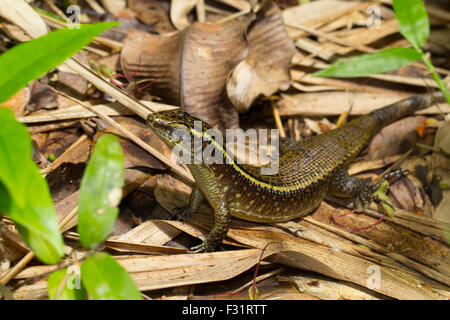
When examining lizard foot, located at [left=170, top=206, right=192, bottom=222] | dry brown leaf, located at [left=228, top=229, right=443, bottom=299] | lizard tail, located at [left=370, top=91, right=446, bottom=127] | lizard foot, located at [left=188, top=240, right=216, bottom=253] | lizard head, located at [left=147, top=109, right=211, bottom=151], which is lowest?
dry brown leaf, located at [left=228, top=229, right=443, bottom=299]

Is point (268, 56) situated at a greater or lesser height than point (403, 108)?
greater

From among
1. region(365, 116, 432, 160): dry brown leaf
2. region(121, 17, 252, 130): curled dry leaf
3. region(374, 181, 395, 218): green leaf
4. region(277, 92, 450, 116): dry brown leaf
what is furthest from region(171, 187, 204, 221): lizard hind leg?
region(365, 116, 432, 160): dry brown leaf

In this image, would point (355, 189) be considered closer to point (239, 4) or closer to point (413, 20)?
point (413, 20)

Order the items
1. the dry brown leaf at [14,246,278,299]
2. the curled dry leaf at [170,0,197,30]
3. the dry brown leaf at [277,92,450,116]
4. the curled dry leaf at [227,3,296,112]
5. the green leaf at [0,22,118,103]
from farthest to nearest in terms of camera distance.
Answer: the curled dry leaf at [170,0,197,30] < the dry brown leaf at [277,92,450,116] < the curled dry leaf at [227,3,296,112] < the dry brown leaf at [14,246,278,299] < the green leaf at [0,22,118,103]

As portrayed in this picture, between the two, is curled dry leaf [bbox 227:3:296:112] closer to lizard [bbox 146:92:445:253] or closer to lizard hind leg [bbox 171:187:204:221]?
lizard [bbox 146:92:445:253]

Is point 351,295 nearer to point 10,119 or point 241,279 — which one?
point 241,279

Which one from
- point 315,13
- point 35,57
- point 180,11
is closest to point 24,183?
point 35,57
